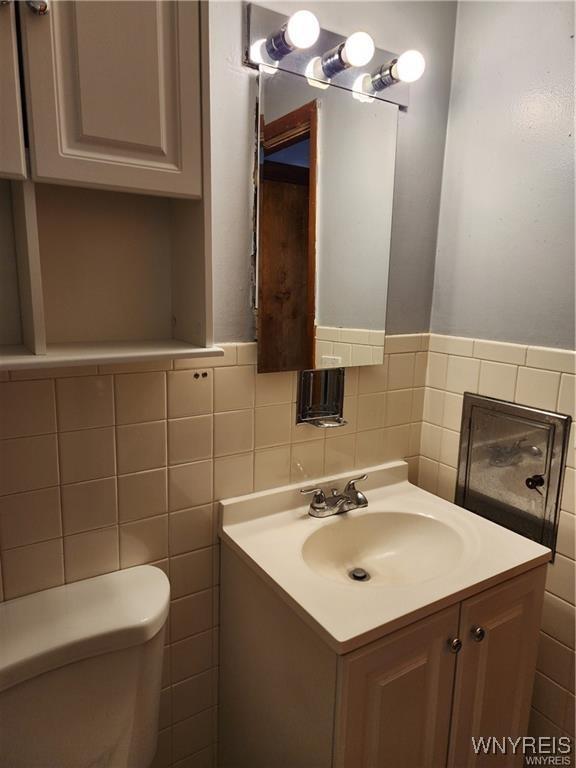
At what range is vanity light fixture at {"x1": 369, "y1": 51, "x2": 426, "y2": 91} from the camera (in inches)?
46.1

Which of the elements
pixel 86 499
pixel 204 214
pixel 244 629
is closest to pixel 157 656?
pixel 244 629

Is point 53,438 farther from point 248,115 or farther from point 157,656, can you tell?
point 248,115

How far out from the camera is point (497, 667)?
1131 millimetres

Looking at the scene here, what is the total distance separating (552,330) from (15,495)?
125 cm

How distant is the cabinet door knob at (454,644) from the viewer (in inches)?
39.8

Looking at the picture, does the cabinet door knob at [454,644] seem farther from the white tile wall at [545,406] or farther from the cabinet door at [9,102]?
the cabinet door at [9,102]

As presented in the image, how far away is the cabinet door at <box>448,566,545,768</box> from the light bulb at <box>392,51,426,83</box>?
1.19 metres

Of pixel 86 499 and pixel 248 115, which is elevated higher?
pixel 248 115

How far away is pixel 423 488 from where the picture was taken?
1.60 metres

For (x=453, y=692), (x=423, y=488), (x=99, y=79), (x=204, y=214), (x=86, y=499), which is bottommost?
(x=453, y=692)

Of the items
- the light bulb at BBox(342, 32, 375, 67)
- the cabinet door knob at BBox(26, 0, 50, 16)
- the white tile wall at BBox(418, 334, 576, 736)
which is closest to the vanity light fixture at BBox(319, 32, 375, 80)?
the light bulb at BBox(342, 32, 375, 67)

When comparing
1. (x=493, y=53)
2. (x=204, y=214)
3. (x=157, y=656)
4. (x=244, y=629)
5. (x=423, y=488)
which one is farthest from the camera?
(x=423, y=488)

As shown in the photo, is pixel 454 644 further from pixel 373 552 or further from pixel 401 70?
pixel 401 70

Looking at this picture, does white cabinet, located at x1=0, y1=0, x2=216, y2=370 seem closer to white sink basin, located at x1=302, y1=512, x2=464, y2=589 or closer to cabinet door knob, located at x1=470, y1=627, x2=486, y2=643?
white sink basin, located at x1=302, y1=512, x2=464, y2=589
